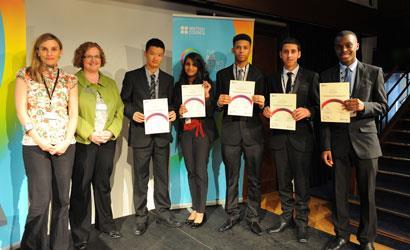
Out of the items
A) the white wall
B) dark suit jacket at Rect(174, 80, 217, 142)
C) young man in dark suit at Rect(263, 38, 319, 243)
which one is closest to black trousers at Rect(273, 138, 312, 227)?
young man in dark suit at Rect(263, 38, 319, 243)

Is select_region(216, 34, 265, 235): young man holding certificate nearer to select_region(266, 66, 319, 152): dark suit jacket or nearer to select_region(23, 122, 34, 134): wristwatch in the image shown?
select_region(266, 66, 319, 152): dark suit jacket

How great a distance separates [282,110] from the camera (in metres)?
2.57

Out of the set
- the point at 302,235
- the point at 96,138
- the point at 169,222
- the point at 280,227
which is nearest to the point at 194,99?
the point at 96,138

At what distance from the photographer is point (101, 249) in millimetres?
2543

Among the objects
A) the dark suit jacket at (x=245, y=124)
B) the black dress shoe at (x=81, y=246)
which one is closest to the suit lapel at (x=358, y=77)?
the dark suit jacket at (x=245, y=124)

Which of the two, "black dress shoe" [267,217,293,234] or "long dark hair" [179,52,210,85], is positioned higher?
"long dark hair" [179,52,210,85]

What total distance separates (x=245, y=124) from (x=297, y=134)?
1.48 ft

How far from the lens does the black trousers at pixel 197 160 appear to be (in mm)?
2865

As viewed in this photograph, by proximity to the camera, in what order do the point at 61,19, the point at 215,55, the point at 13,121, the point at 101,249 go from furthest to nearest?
the point at 215,55 < the point at 61,19 < the point at 101,249 < the point at 13,121

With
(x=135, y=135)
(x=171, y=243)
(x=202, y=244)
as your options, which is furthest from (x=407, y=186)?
(x=135, y=135)

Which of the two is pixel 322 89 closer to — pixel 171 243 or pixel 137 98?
pixel 137 98

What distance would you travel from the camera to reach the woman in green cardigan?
2.44 m

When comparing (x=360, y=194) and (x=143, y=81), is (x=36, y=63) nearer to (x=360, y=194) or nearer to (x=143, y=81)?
(x=143, y=81)

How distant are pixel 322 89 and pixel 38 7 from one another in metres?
2.43
